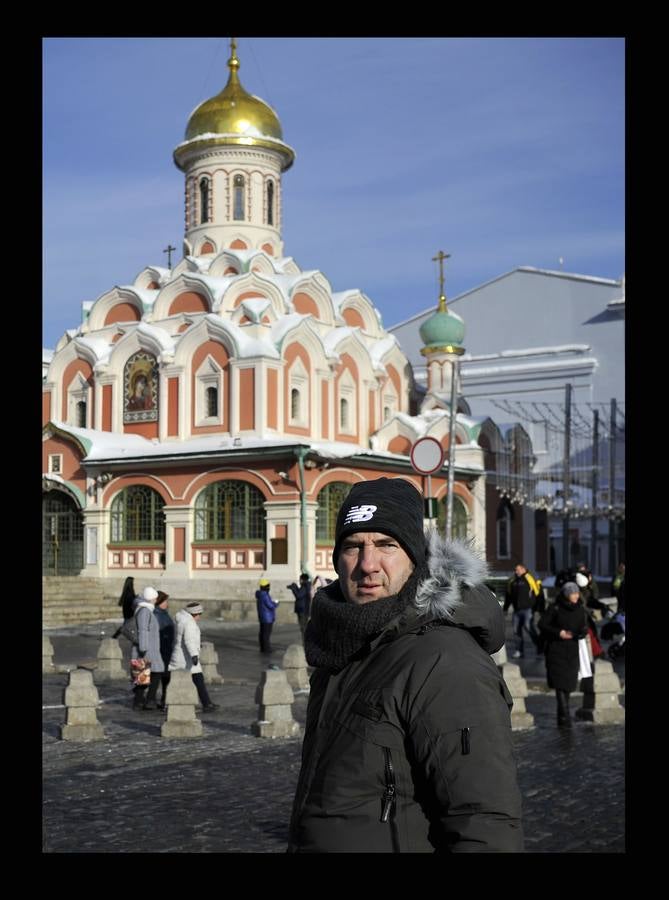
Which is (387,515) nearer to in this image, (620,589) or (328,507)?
(620,589)

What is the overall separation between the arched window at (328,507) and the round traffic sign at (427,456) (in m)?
15.5

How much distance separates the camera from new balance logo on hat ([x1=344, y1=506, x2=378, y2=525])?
311cm

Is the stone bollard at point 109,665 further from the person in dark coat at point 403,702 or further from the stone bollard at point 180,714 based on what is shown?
the person in dark coat at point 403,702

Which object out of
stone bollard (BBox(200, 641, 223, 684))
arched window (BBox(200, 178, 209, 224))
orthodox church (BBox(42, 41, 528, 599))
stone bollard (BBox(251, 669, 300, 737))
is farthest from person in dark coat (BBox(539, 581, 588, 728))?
arched window (BBox(200, 178, 209, 224))

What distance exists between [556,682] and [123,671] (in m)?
7.05

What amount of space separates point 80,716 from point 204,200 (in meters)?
30.2

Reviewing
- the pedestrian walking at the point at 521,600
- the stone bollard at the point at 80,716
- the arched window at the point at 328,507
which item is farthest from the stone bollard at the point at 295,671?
the arched window at the point at 328,507

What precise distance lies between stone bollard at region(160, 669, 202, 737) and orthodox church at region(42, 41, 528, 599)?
60.3ft

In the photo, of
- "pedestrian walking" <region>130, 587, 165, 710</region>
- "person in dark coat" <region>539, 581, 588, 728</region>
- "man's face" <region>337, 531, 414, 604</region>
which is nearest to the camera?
"man's face" <region>337, 531, 414, 604</region>

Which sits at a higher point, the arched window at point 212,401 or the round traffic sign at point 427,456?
the arched window at point 212,401

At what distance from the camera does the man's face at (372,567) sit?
10.1ft

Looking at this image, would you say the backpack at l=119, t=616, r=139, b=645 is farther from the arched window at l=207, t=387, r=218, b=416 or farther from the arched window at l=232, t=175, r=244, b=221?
the arched window at l=232, t=175, r=244, b=221
